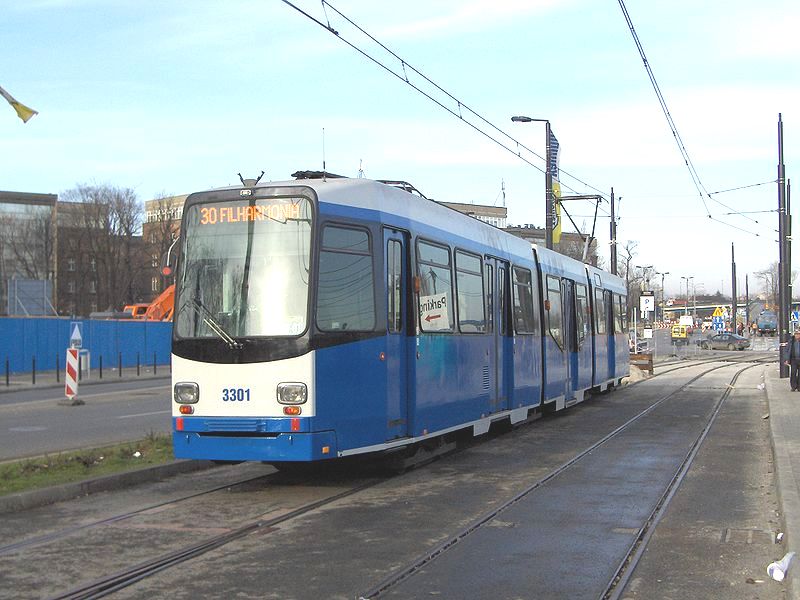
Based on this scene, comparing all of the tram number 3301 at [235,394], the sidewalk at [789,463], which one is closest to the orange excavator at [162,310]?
the sidewalk at [789,463]

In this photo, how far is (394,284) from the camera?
11047 millimetres

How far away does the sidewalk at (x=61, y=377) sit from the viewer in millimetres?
31481

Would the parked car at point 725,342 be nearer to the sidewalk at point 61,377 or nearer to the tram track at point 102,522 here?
the sidewalk at point 61,377

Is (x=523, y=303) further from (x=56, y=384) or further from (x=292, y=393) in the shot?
(x=56, y=384)

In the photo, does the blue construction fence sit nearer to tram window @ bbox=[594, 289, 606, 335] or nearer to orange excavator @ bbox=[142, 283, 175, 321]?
orange excavator @ bbox=[142, 283, 175, 321]

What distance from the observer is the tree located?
226 ft

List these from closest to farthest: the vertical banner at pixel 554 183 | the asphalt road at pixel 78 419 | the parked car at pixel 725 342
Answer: the asphalt road at pixel 78 419
the vertical banner at pixel 554 183
the parked car at pixel 725 342

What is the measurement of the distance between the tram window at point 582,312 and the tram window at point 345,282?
11841 mm

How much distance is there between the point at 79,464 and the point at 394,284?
4286mm

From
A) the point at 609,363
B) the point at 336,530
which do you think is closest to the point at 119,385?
the point at 609,363

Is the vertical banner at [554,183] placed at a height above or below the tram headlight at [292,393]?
above

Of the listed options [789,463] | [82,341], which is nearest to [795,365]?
[789,463]

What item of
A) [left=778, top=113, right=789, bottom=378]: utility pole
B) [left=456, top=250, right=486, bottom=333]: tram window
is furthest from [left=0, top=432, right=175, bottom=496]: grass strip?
[left=778, top=113, right=789, bottom=378]: utility pole

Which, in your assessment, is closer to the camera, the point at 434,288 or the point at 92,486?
the point at 92,486
